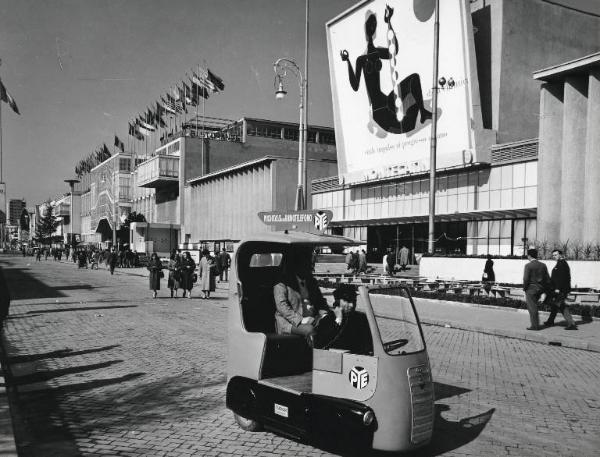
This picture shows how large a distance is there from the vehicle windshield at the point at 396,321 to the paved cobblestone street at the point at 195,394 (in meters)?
1.07

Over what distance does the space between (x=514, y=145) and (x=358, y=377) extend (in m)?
33.6

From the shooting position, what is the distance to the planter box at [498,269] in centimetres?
2084

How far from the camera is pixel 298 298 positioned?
6.38 m

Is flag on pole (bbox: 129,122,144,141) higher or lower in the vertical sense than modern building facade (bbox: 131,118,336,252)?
higher

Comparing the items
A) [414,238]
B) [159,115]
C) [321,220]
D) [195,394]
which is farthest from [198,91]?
[195,394]

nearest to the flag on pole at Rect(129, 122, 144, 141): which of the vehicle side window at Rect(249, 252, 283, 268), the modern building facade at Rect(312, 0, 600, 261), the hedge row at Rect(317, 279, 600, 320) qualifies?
the modern building facade at Rect(312, 0, 600, 261)

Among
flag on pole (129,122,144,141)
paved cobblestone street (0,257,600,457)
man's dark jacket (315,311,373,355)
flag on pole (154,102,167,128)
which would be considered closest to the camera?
man's dark jacket (315,311,373,355)

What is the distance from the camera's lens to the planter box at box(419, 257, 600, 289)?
2084 cm

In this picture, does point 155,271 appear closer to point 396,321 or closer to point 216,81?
point 396,321

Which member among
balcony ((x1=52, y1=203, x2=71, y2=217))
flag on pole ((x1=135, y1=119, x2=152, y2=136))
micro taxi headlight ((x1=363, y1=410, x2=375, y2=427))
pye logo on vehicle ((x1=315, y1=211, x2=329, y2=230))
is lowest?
micro taxi headlight ((x1=363, y1=410, x2=375, y2=427))

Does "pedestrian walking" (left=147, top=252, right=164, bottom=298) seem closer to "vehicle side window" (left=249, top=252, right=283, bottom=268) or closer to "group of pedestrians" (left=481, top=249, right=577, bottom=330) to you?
"group of pedestrians" (left=481, top=249, right=577, bottom=330)

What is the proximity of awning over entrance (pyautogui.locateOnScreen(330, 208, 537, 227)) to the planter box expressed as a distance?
407 inches

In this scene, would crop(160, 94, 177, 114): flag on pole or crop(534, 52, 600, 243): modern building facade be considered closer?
crop(534, 52, 600, 243): modern building facade

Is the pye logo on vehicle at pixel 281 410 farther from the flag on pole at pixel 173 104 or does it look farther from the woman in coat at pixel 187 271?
the flag on pole at pixel 173 104
